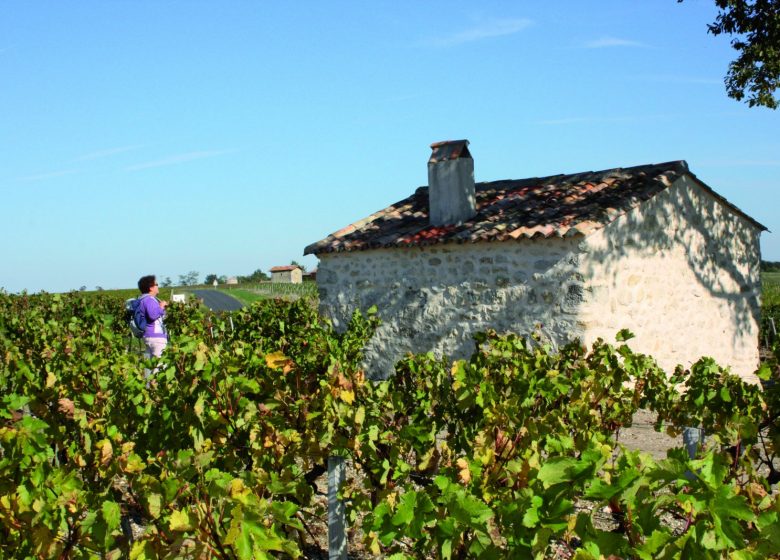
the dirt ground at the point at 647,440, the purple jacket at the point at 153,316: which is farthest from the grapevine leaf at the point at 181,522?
the purple jacket at the point at 153,316

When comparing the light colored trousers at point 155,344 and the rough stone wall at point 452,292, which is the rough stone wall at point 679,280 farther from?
the light colored trousers at point 155,344

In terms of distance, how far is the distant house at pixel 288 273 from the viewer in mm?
69125

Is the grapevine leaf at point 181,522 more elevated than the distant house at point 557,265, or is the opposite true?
the distant house at point 557,265

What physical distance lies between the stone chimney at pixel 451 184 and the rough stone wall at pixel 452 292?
2.59 feet

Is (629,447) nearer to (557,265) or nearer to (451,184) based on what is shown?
(557,265)

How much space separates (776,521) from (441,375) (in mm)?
2933

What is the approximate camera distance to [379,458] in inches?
166

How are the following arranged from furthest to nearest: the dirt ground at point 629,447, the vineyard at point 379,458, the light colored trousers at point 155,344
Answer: the light colored trousers at point 155,344
the dirt ground at point 629,447
the vineyard at point 379,458

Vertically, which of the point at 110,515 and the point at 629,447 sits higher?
the point at 110,515

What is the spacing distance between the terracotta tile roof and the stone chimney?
22 centimetres

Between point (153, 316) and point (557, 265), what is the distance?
17.2 feet

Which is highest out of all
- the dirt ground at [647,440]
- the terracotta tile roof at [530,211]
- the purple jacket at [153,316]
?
the terracotta tile roof at [530,211]

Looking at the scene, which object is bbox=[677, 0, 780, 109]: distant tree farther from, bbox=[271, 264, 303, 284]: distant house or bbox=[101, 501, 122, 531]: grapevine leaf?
bbox=[271, 264, 303, 284]: distant house

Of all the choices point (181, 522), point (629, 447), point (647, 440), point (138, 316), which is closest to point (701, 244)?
point (647, 440)
